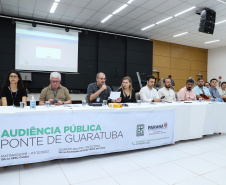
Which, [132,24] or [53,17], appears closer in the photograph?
[53,17]

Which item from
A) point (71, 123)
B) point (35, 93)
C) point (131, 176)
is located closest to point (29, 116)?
point (71, 123)

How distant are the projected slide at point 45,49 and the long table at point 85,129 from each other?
516 cm

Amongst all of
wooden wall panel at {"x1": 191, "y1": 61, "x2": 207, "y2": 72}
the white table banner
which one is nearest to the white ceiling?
wooden wall panel at {"x1": 191, "y1": 61, "x2": 207, "y2": 72}

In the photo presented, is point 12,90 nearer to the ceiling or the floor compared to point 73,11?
nearer to the floor

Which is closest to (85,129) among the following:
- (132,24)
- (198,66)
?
(132,24)

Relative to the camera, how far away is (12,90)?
9.55 ft

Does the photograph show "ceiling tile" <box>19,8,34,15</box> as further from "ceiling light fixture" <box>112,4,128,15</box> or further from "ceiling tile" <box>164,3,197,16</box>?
"ceiling tile" <box>164,3,197,16</box>

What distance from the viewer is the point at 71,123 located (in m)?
2.23

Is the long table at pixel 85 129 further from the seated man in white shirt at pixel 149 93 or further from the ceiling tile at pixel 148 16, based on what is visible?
the ceiling tile at pixel 148 16

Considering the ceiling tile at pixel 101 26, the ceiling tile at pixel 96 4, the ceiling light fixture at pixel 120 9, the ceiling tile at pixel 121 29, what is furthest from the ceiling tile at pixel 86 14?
the ceiling tile at pixel 121 29

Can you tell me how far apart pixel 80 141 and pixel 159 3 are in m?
4.87

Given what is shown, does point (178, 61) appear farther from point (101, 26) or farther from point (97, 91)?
point (97, 91)

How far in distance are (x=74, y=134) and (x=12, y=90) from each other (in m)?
1.49

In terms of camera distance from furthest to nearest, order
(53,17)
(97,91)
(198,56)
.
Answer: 1. (198,56)
2. (53,17)
3. (97,91)
